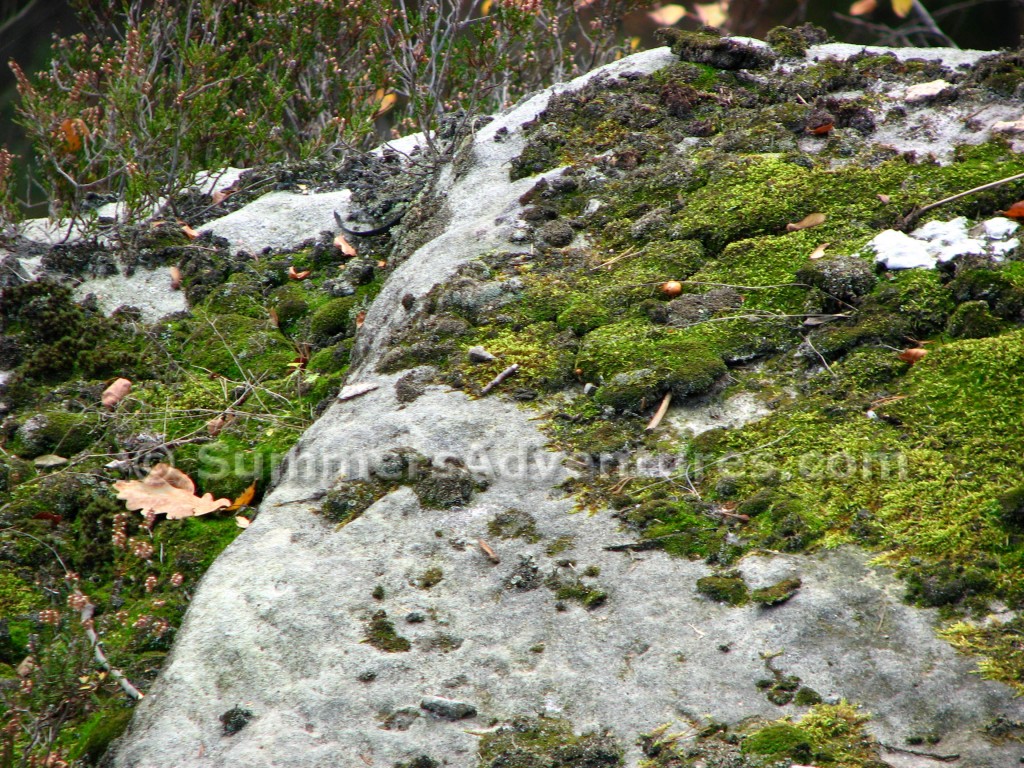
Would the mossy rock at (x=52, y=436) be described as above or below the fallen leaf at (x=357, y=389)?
below

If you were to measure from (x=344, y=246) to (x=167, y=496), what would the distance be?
6.44ft

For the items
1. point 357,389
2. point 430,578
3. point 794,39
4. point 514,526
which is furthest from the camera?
point 794,39

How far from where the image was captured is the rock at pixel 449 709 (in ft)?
7.39

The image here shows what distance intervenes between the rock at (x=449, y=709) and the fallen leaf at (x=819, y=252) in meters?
2.20

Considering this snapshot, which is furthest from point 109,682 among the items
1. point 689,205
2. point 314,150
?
point 314,150

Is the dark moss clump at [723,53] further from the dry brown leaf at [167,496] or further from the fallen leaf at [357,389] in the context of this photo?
the dry brown leaf at [167,496]

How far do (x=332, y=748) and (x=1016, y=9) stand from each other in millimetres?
8931

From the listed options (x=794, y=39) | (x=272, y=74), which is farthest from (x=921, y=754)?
(x=272, y=74)

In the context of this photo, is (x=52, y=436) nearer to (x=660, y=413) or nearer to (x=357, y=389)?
(x=357, y=389)

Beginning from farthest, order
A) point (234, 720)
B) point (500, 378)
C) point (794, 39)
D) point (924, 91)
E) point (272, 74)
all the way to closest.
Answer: point (272, 74) < point (794, 39) < point (924, 91) < point (500, 378) < point (234, 720)

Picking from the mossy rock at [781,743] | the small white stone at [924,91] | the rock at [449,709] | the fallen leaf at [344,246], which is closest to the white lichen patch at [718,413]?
the mossy rock at [781,743]

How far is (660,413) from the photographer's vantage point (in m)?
3.05

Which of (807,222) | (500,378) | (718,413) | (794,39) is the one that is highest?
(794,39)

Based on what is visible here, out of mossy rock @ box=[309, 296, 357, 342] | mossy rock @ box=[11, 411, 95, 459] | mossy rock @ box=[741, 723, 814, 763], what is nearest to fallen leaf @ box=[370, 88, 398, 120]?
mossy rock @ box=[309, 296, 357, 342]
